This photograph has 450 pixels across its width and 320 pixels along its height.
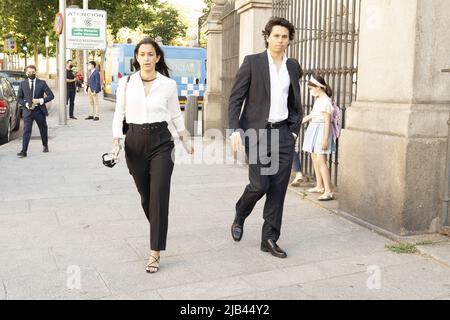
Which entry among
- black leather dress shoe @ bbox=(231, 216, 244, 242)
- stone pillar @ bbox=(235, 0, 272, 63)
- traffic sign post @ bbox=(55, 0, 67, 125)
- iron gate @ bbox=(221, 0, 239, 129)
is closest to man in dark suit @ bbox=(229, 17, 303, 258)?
black leather dress shoe @ bbox=(231, 216, 244, 242)

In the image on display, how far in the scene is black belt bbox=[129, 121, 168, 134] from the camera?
4.22 m

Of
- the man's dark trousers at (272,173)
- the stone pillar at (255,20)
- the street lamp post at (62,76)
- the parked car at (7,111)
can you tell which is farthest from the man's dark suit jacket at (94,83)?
Result: the man's dark trousers at (272,173)

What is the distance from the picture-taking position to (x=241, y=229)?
196 inches

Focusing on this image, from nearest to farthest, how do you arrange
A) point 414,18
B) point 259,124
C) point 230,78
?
point 259,124 < point 414,18 < point 230,78

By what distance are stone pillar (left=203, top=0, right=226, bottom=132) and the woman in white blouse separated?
8.98m

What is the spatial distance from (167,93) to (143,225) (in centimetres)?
172

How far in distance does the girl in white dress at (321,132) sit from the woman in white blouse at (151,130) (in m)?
2.74

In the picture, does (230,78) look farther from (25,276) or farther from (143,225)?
(25,276)

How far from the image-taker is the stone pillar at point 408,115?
4.94 metres

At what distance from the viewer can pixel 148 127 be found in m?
4.22

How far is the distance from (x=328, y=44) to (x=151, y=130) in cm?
354

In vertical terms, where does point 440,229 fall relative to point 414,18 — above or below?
below

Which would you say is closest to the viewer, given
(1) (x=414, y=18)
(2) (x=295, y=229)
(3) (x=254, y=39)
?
(1) (x=414, y=18)
